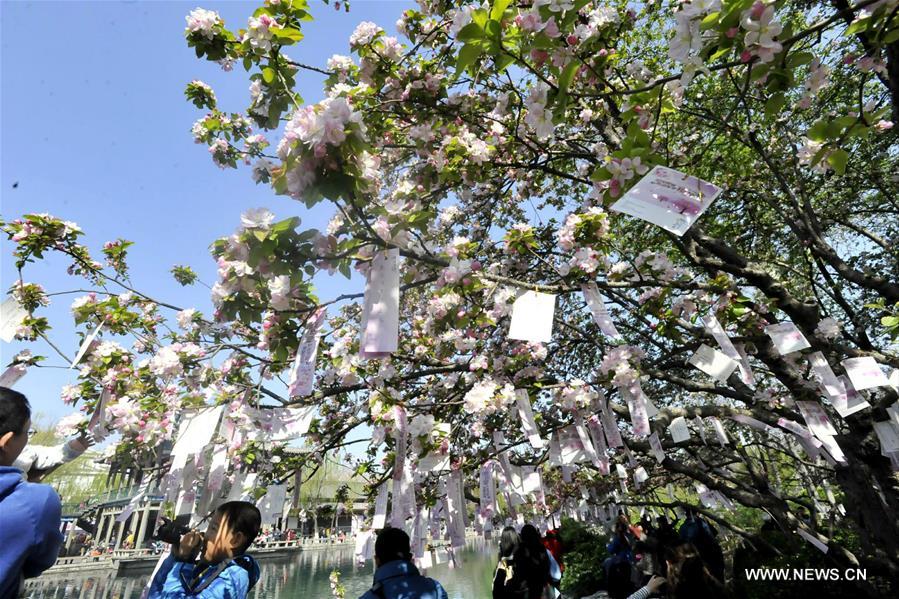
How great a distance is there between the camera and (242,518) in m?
2.12

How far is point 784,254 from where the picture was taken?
23.8 ft

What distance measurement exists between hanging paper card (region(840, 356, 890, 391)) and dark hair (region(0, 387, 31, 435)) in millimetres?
4933

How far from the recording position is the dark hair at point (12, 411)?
1.50 metres

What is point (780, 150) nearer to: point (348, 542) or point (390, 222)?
point (390, 222)

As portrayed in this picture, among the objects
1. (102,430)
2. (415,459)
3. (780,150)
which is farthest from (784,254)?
(102,430)

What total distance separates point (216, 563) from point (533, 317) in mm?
2129

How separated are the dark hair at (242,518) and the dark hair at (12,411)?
88 centimetres

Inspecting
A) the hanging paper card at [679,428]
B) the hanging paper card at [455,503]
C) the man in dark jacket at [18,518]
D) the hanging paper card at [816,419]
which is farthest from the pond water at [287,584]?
the man in dark jacket at [18,518]

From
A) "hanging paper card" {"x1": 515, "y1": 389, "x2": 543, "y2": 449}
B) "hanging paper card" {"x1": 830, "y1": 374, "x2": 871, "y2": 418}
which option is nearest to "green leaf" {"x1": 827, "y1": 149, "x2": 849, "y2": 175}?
"hanging paper card" {"x1": 830, "y1": 374, "x2": 871, "y2": 418}

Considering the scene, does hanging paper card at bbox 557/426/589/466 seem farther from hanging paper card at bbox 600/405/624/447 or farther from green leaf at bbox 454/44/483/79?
green leaf at bbox 454/44/483/79

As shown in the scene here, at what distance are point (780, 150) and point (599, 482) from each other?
26.8 ft

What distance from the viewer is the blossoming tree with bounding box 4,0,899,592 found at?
6.81 feet

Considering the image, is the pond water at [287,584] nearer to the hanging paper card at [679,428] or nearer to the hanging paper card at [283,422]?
the hanging paper card at [679,428]

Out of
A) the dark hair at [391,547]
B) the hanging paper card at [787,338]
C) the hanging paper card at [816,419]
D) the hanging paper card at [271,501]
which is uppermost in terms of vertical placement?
the hanging paper card at [787,338]
